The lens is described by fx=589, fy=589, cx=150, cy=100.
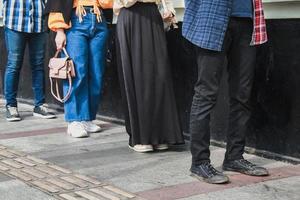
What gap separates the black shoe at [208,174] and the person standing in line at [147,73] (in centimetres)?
89

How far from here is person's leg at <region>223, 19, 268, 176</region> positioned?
417 centimetres

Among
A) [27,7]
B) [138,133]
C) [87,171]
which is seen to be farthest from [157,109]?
[27,7]

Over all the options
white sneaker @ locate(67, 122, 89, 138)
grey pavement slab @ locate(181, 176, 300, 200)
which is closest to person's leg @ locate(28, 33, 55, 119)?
white sneaker @ locate(67, 122, 89, 138)

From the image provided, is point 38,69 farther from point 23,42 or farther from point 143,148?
A: point 143,148

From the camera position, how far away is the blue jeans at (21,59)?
6836 mm

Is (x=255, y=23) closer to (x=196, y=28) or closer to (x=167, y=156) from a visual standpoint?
(x=196, y=28)

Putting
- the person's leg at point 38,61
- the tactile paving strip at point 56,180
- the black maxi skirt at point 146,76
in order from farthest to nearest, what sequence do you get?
the person's leg at point 38,61 < the black maxi skirt at point 146,76 < the tactile paving strip at point 56,180

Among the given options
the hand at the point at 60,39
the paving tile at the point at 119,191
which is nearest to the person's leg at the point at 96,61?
the hand at the point at 60,39

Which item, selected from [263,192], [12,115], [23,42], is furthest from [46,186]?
[23,42]

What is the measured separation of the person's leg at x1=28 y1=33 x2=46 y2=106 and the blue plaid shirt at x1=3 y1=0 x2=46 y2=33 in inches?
6.5

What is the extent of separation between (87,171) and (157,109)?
867 mm

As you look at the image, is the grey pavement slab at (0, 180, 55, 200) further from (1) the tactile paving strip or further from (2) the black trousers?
(2) the black trousers

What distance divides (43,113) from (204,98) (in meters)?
3.50

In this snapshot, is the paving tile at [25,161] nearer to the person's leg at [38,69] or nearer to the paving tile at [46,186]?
the paving tile at [46,186]
